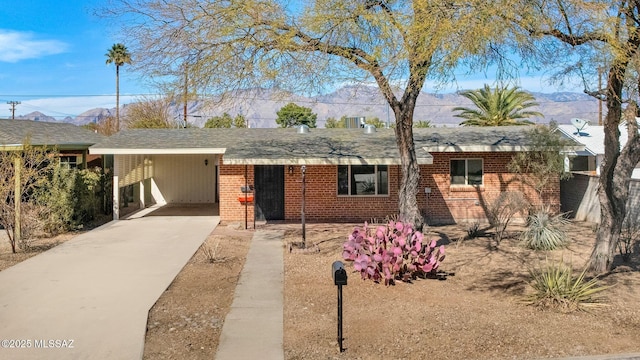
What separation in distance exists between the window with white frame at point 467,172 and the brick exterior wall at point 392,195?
17 centimetres

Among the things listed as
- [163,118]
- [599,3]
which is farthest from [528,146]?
[163,118]

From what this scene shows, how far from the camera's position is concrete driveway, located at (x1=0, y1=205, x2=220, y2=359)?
19.1 feet

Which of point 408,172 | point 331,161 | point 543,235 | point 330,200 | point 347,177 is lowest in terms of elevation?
point 543,235

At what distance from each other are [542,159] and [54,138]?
55.5 ft

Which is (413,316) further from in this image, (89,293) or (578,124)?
(578,124)

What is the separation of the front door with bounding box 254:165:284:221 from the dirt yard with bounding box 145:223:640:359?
21.8 ft

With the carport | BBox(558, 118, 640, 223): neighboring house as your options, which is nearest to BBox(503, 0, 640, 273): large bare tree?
BBox(558, 118, 640, 223): neighboring house

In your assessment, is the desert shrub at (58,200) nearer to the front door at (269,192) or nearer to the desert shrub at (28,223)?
the desert shrub at (28,223)

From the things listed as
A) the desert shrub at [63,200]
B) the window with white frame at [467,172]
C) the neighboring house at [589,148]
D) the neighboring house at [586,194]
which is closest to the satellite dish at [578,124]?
the neighboring house at [589,148]

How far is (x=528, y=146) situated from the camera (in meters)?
16.4

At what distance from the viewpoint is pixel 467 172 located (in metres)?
17.4

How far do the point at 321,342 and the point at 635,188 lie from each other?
1325 cm

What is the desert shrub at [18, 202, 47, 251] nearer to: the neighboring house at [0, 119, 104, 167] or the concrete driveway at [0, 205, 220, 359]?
the concrete driveway at [0, 205, 220, 359]

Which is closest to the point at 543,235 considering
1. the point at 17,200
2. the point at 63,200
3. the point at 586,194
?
the point at 586,194
